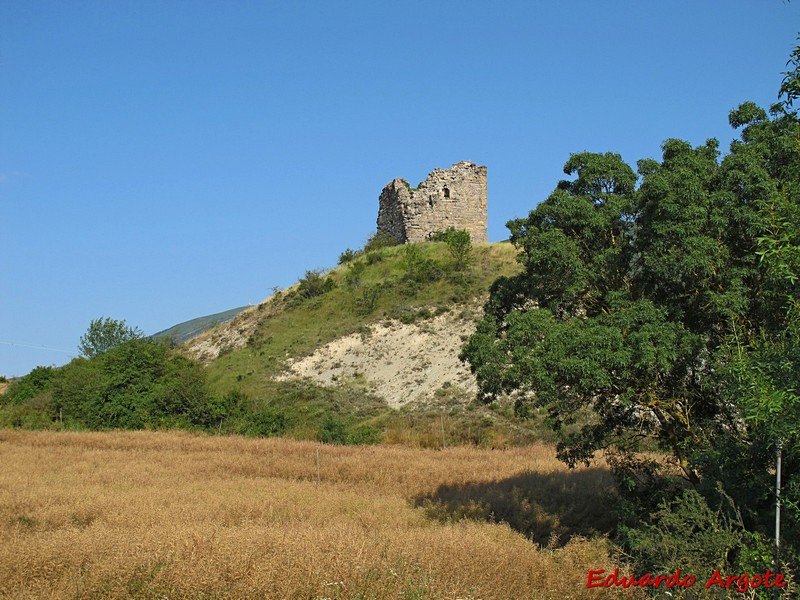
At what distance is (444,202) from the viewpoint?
174 feet

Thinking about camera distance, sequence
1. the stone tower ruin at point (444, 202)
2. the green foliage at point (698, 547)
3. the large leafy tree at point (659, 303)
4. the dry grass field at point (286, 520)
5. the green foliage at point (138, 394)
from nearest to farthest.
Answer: the dry grass field at point (286, 520), the green foliage at point (698, 547), the large leafy tree at point (659, 303), the green foliage at point (138, 394), the stone tower ruin at point (444, 202)

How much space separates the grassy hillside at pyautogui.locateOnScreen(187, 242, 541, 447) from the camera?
3131cm

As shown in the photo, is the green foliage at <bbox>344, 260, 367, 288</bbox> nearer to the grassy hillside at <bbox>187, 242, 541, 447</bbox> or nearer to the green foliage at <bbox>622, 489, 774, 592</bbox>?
the grassy hillside at <bbox>187, 242, 541, 447</bbox>

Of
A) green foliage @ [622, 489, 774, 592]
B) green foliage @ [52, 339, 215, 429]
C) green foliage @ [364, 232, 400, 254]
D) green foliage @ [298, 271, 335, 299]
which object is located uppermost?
green foliage @ [364, 232, 400, 254]

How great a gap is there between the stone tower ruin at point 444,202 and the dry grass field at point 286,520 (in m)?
27.6

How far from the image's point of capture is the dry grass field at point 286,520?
7.34 metres

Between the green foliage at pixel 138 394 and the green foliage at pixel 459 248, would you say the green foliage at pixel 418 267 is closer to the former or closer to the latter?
the green foliage at pixel 459 248

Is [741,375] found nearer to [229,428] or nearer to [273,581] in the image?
[273,581]

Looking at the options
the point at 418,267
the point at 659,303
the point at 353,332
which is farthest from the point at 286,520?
the point at 418,267

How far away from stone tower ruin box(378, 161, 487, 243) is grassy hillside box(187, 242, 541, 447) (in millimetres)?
2043

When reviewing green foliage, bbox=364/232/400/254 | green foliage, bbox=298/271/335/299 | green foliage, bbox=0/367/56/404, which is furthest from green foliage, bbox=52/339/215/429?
green foliage, bbox=364/232/400/254

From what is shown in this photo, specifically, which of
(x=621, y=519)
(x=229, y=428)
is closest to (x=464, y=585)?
(x=621, y=519)

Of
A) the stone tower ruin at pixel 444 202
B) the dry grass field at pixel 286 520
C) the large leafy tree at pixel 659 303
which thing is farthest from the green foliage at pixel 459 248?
the large leafy tree at pixel 659 303

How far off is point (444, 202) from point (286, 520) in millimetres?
41267
